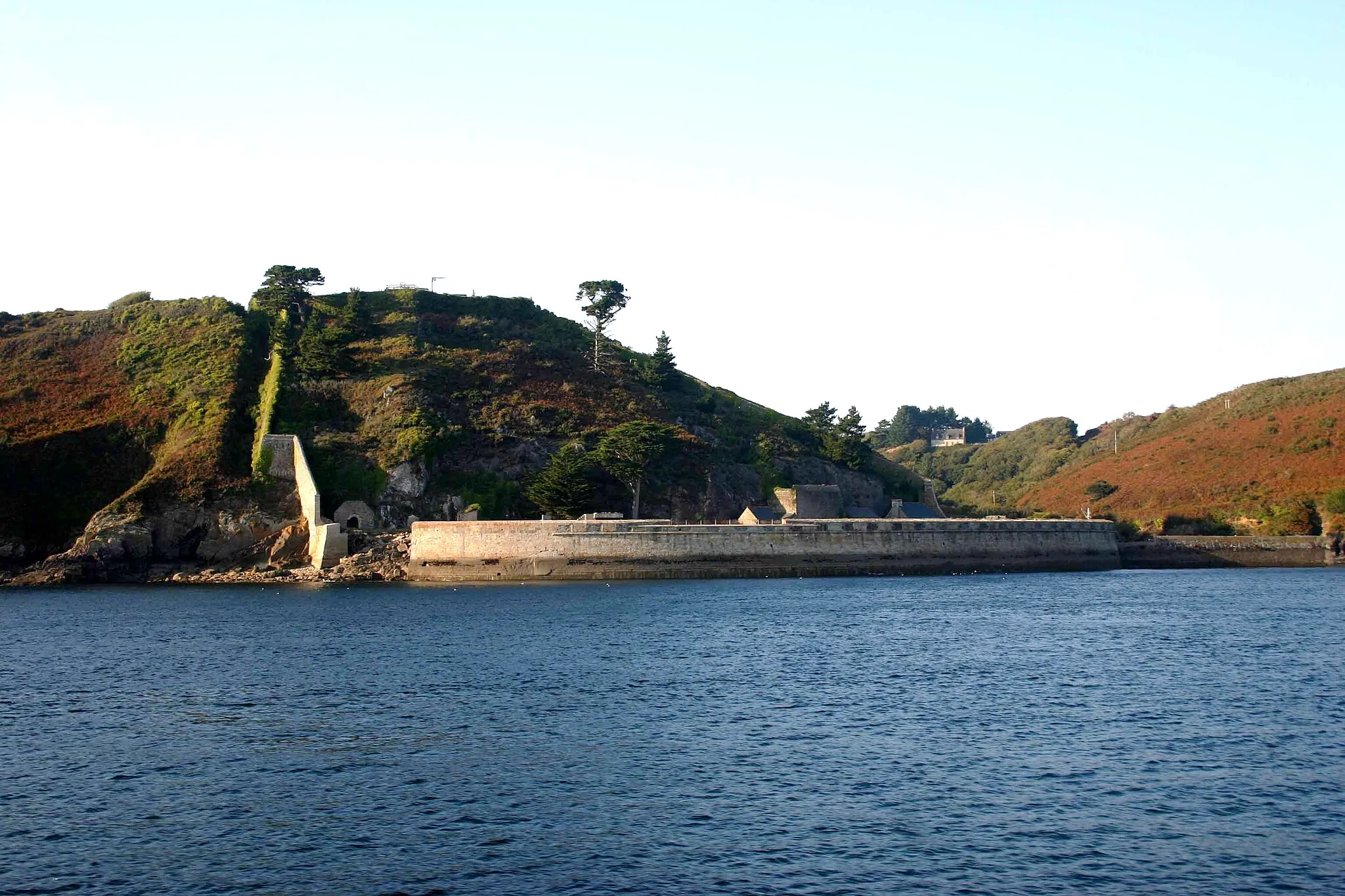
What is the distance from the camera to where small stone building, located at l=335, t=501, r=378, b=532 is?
70500mm

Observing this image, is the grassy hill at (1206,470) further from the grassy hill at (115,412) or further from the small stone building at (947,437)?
the grassy hill at (115,412)

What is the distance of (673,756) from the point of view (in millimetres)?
26344

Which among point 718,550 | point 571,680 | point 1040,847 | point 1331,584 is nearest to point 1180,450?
point 1331,584

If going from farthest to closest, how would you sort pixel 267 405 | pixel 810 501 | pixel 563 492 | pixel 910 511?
pixel 910 511 → pixel 810 501 → pixel 267 405 → pixel 563 492

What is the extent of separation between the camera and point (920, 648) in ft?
136

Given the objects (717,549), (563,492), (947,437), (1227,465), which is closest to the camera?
→ (717,549)

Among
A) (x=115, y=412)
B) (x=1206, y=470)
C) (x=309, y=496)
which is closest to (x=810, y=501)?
(x=309, y=496)

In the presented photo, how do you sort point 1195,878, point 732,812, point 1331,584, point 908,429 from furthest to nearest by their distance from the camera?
1. point 908,429
2. point 1331,584
3. point 732,812
4. point 1195,878

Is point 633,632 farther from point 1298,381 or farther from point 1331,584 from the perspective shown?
point 1298,381

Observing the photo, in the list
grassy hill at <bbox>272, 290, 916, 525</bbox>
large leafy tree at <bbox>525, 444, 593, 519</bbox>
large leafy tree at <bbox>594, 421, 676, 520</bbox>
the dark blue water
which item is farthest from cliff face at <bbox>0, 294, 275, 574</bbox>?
large leafy tree at <bbox>594, 421, 676, 520</bbox>

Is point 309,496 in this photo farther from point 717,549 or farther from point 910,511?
point 910,511

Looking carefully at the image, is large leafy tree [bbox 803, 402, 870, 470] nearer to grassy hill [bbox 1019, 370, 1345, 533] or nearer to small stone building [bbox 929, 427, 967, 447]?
grassy hill [bbox 1019, 370, 1345, 533]

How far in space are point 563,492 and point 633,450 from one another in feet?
26.2

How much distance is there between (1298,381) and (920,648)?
91.1m
